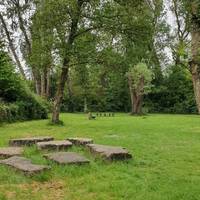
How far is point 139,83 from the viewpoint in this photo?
145 ft

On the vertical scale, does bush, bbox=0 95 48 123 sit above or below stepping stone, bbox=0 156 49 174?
above

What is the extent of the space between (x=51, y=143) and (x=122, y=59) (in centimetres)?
1145

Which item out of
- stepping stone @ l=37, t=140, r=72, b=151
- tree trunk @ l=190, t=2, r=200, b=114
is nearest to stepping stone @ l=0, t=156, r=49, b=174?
stepping stone @ l=37, t=140, r=72, b=151

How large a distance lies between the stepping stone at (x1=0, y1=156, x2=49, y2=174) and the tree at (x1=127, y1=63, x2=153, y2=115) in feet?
113

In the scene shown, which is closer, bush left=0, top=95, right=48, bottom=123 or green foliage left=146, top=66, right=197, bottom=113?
bush left=0, top=95, right=48, bottom=123

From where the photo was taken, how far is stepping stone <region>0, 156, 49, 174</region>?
23.8 feet

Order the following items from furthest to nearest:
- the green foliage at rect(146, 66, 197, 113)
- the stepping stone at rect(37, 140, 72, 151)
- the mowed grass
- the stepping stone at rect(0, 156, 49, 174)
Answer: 1. the green foliage at rect(146, 66, 197, 113)
2. the stepping stone at rect(37, 140, 72, 151)
3. the stepping stone at rect(0, 156, 49, 174)
4. the mowed grass

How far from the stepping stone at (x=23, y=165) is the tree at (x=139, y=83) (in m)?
34.3

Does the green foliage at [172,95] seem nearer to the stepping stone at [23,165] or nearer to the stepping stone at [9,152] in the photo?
the stepping stone at [9,152]

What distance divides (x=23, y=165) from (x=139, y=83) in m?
37.1

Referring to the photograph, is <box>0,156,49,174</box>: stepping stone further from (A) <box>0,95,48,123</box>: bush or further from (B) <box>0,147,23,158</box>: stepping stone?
(A) <box>0,95,48,123</box>: bush

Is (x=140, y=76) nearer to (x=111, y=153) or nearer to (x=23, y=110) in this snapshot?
(x=23, y=110)

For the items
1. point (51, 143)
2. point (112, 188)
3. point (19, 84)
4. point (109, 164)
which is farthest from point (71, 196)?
point (19, 84)

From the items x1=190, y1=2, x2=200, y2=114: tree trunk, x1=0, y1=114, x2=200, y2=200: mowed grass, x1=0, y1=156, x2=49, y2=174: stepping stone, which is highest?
x1=190, y1=2, x2=200, y2=114: tree trunk
